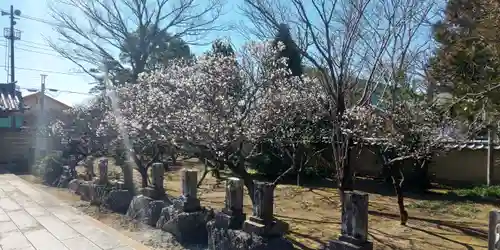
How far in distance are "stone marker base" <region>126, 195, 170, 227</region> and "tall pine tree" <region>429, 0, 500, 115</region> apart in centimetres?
481

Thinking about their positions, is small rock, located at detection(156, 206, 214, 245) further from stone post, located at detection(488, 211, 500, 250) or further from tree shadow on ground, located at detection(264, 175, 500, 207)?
tree shadow on ground, located at detection(264, 175, 500, 207)

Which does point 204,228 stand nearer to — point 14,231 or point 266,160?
point 14,231

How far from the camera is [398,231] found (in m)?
6.09

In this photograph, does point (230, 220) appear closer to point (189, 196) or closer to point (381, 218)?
point (189, 196)

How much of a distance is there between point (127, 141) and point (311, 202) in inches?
181

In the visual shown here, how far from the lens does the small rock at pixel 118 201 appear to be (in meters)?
7.23

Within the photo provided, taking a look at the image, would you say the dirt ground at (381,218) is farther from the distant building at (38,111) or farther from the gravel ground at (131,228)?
the distant building at (38,111)

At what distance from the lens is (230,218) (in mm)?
4844

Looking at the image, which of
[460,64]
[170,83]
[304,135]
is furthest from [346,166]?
[170,83]

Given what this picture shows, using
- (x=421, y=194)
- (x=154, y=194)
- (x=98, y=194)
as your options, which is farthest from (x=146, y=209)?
(x=421, y=194)

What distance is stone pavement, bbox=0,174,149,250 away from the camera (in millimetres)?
4891

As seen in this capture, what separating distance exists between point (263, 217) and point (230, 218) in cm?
55

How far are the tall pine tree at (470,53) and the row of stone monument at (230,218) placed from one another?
97.4 inches

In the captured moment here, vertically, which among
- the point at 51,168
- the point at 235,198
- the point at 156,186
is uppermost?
the point at 235,198
